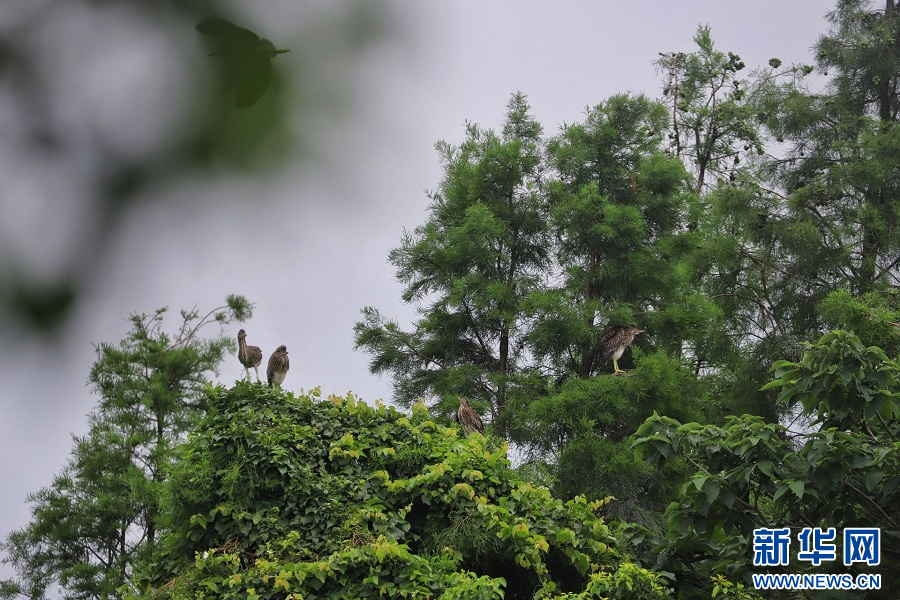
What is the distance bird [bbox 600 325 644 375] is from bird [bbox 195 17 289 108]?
7.18m

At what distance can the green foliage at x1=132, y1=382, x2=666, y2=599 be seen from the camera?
3332 mm

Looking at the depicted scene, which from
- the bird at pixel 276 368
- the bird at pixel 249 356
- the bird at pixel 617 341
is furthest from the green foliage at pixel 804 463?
the bird at pixel 617 341

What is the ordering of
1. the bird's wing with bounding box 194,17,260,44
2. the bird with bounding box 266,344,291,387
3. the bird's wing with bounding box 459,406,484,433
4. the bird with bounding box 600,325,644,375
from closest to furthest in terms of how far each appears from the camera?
the bird's wing with bounding box 194,17,260,44 < the bird with bounding box 266,344,291,387 < the bird's wing with bounding box 459,406,484,433 < the bird with bounding box 600,325,644,375

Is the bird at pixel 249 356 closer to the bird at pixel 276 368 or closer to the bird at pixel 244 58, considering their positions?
the bird at pixel 276 368

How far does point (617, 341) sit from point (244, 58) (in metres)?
7.28

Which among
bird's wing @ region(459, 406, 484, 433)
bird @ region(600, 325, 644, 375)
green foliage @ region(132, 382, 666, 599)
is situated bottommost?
green foliage @ region(132, 382, 666, 599)

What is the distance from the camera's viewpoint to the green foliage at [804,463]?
335 cm

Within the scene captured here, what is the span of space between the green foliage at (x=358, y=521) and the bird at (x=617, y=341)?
3545mm

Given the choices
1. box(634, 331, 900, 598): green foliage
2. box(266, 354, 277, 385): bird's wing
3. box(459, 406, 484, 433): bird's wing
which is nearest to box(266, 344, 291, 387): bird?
box(266, 354, 277, 385): bird's wing

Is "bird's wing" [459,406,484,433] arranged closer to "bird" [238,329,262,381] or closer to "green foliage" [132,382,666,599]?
"bird" [238,329,262,381]

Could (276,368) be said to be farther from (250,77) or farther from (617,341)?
(250,77)

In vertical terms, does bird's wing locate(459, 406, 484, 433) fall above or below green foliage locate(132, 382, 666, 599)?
above

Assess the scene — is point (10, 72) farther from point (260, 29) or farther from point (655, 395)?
point (655, 395)

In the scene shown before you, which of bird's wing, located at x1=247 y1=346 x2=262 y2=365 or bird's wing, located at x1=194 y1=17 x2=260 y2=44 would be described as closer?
bird's wing, located at x1=194 y1=17 x2=260 y2=44
